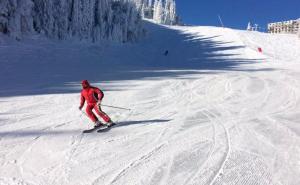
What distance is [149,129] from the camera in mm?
10117

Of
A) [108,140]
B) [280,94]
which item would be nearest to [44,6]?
[280,94]

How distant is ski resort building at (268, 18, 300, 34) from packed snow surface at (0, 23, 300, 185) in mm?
71121

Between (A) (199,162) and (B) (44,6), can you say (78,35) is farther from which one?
(A) (199,162)

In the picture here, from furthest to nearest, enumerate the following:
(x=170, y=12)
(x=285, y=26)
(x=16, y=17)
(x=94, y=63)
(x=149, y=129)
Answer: (x=170, y=12) → (x=285, y=26) → (x=94, y=63) → (x=16, y=17) → (x=149, y=129)

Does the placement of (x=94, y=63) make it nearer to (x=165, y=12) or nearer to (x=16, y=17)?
(x=16, y=17)

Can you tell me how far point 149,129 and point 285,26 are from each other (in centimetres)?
9351

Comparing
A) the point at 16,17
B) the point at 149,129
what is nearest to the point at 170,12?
the point at 16,17

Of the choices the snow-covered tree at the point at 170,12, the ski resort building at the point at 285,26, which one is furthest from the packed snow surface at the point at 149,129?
the snow-covered tree at the point at 170,12

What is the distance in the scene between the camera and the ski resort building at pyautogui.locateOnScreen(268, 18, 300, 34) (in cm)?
8644

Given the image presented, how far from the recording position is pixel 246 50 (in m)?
41.4

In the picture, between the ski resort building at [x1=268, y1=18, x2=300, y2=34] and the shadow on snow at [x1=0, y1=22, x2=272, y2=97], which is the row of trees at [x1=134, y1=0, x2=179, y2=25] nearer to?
the ski resort building at [x1=268, y1=18, x2=300, y2=34]

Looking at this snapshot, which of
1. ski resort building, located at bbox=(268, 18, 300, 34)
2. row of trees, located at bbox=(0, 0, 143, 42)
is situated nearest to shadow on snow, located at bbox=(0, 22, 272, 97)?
row of trees, located at bbox=(0, 0, 143, 42)

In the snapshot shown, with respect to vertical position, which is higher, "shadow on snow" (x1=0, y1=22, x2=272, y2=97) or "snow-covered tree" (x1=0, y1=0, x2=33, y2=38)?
"snow-covered tree" (x1=0, y1=0, x2=33, y2=38)

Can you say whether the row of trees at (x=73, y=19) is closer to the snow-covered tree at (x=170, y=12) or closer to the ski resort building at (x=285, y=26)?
the ski resort building at (x=285, y=26)
